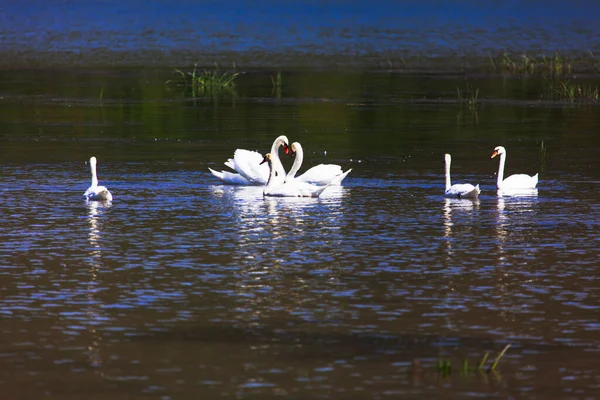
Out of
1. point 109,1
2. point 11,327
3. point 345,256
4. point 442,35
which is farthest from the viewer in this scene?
point 109,1

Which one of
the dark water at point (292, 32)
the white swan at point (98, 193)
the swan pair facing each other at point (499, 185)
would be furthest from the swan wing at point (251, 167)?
the dark water at point (292, 32)

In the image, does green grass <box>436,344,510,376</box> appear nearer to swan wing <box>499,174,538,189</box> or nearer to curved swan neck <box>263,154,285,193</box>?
swan wing <box>499,174,538,189</box>

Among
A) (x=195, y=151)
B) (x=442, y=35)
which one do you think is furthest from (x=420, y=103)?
(x=442, y=35)

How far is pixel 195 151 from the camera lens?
2697 centimetres

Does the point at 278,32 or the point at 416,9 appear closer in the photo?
the point at 278,32

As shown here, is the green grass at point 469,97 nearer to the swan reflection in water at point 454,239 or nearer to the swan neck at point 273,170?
the swan neck at point 273,170

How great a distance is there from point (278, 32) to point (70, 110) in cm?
3764

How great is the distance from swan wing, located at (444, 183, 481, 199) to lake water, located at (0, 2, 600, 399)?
0.66 feet

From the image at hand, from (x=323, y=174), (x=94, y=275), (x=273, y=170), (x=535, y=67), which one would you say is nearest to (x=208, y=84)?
(x=535, y=67)

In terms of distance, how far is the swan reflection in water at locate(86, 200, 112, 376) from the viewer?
451 inches

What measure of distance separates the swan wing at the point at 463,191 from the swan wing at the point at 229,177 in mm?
3688

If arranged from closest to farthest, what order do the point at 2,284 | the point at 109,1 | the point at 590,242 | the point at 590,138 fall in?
1. the point at 2,284
2. the point at 590,242
3. the point at 590,138
4. the point at 109,1

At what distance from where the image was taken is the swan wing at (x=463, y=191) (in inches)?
812

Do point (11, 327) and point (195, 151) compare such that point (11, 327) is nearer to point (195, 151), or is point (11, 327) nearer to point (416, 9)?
point (195, 151)
